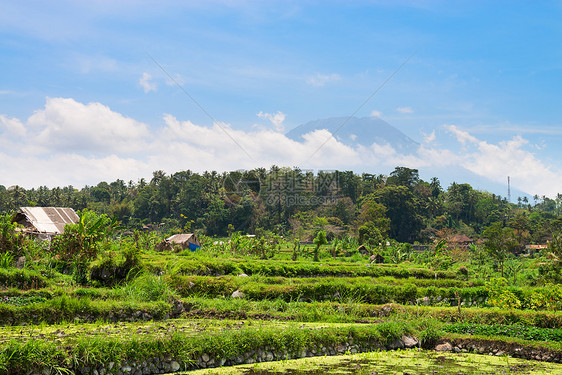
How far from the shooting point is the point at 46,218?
1038 inches

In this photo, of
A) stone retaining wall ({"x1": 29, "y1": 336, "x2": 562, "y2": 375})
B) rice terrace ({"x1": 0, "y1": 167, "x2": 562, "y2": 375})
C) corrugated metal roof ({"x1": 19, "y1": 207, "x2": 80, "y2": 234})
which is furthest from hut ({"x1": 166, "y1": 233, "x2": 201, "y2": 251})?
stone retaining wall ({"x1": 29, "y1": 336, "x2": 562, "y2": 375})

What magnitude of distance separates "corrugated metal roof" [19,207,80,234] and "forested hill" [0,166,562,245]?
3893 cm

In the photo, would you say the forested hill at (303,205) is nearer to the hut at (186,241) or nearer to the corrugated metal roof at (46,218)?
the hut at (186,241)

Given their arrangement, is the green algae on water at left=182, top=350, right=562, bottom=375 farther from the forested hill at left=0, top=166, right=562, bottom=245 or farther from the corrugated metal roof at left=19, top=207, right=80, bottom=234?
the forested hill at left=0, top=166, right=562, bottom=245

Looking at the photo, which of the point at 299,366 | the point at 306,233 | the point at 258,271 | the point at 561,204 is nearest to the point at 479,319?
the point at 299,366

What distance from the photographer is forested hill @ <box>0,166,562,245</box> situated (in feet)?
229

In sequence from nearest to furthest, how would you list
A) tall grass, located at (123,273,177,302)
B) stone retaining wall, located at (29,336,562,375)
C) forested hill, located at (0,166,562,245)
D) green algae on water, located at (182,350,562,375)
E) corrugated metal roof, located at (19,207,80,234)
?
stone retaining wall, located at (29,336,562,375), green algae on water, located at (182,350,562,375), tall grass, located at (123,273,177,302), corrugated metal roof, located at (19,207,80,234), forested hill, located at (0,166,562,245)

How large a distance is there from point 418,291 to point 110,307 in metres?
11.4

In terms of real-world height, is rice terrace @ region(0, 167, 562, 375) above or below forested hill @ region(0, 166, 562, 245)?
below

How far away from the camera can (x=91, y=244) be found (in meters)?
16.9

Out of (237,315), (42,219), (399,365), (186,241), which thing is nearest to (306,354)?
(399,365)

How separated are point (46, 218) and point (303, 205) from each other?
183 feet

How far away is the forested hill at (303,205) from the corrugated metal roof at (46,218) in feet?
128

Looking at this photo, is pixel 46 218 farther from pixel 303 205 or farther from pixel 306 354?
pixel 303 205
